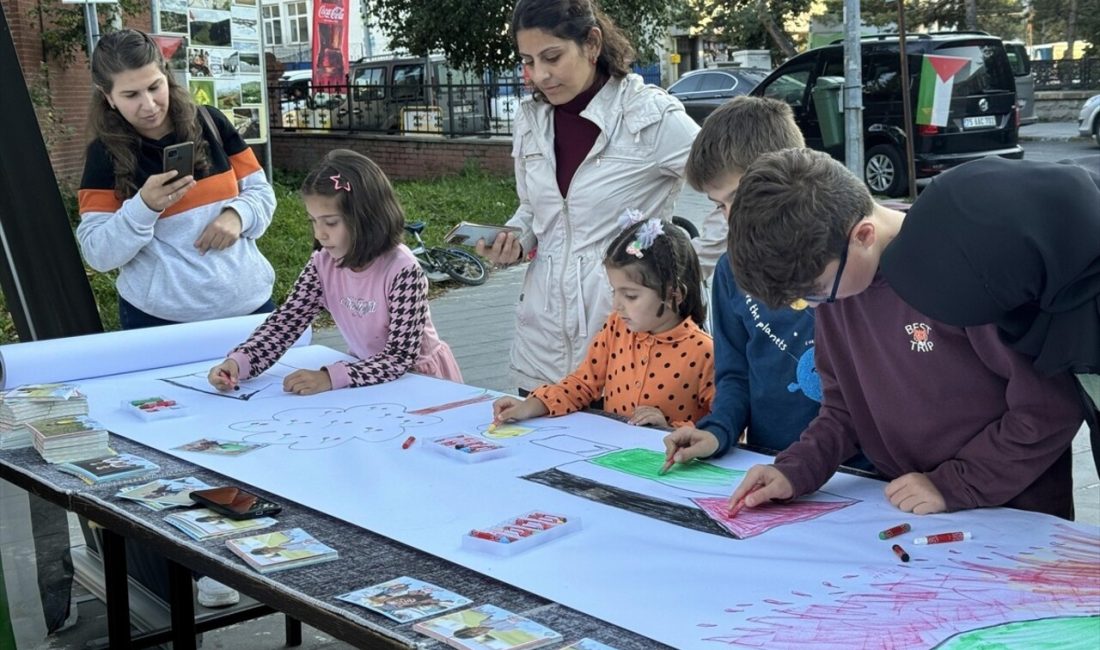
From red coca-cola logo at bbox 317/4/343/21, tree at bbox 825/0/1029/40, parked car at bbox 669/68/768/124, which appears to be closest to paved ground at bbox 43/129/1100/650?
red coca-cola logo at bbox 317/4/343/21

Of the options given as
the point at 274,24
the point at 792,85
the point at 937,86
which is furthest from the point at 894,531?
the point at 274,24

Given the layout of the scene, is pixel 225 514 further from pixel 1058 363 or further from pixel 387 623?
pixel 1058 363

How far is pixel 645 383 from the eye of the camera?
2.69 m

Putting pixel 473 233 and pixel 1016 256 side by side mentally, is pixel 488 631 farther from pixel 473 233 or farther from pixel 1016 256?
pixel 473 233

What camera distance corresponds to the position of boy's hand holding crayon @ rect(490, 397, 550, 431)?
2582 millimetres

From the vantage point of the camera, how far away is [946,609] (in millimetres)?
1499

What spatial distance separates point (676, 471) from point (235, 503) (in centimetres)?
77

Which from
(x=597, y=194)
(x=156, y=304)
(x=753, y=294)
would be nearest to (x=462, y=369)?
(x=156, y=304)

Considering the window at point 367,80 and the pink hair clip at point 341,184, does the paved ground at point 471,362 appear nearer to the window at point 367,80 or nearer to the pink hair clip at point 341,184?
the pink hair clip at point 341,184

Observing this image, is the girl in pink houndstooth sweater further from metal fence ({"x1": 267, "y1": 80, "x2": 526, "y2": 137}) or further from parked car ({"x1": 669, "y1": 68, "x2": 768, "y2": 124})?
parked car ({"x1": 669, "y1": 68, "x2": 768, "y2": 124})

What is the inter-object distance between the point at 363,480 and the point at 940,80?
416 inches

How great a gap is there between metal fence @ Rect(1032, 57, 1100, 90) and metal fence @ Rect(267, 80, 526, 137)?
37.0 ft

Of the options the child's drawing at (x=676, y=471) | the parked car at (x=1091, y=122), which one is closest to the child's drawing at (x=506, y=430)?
the child's drawing at (x=676, y=471)

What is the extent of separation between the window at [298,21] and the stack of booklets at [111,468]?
4521 cm
